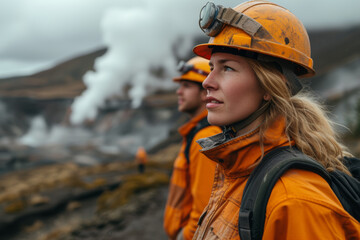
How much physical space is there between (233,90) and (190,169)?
4.30 ft

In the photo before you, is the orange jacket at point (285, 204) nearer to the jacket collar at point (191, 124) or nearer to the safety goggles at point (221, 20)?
the safety goggles at point (221, 20)

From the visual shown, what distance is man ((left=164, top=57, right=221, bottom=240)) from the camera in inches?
85.6

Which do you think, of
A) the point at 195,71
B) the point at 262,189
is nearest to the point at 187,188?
the point at 195,71

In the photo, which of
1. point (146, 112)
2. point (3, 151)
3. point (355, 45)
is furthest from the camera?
point (146, 112)

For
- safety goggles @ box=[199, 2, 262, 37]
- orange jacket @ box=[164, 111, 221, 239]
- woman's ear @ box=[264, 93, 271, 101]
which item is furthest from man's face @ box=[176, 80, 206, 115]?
woman's ear @ box=[264, 93, 271, 101]

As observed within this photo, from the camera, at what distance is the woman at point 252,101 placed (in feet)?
4.08

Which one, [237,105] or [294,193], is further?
[237,105]

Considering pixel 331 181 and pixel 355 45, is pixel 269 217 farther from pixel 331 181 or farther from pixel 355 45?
pixel 355 45

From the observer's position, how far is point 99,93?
50719 mm

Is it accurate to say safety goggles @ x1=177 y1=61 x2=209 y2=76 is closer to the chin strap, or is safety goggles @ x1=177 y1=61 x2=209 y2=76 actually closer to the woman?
the woman

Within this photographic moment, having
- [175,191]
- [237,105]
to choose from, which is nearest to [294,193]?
[237,105]

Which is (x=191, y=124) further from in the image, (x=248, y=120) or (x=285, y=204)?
(x=285, y=204)

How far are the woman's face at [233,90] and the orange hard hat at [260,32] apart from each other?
80mm

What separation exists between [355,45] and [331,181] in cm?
4839
